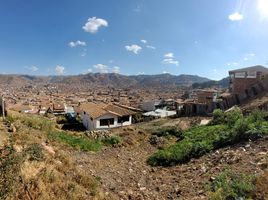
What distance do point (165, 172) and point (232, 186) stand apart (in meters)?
4.07

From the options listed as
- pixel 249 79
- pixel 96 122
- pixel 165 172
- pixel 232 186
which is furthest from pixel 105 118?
pixel 232 186

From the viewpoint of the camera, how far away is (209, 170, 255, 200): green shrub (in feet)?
21.1

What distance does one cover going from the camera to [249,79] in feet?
93.7

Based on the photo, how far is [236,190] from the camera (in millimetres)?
6637

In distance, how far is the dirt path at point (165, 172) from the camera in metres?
8.21

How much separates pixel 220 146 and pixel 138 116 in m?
21.4

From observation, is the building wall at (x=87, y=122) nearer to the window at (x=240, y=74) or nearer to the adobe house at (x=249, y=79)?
the adobe house at (x=249, y=79)

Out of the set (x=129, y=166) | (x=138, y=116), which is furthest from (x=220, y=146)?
(x=138, y=116)

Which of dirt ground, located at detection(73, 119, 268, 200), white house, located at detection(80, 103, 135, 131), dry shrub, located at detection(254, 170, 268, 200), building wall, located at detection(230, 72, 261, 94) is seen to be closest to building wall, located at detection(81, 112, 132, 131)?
white house, located at detection(80, 103, 135, 131)

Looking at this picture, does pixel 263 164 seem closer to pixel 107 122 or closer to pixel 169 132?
pixel 169 132

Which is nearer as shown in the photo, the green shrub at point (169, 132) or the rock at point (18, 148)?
the rock at point (18, 148)

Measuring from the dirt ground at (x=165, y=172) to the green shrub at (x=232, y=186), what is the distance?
53 cm

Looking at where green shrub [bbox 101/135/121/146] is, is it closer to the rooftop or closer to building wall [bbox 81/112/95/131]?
building wall [bbox 81/112/95/131]

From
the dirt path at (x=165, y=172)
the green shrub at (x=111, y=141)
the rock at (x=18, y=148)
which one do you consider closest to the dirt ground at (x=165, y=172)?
the dirt path at (x=165, y=172)
